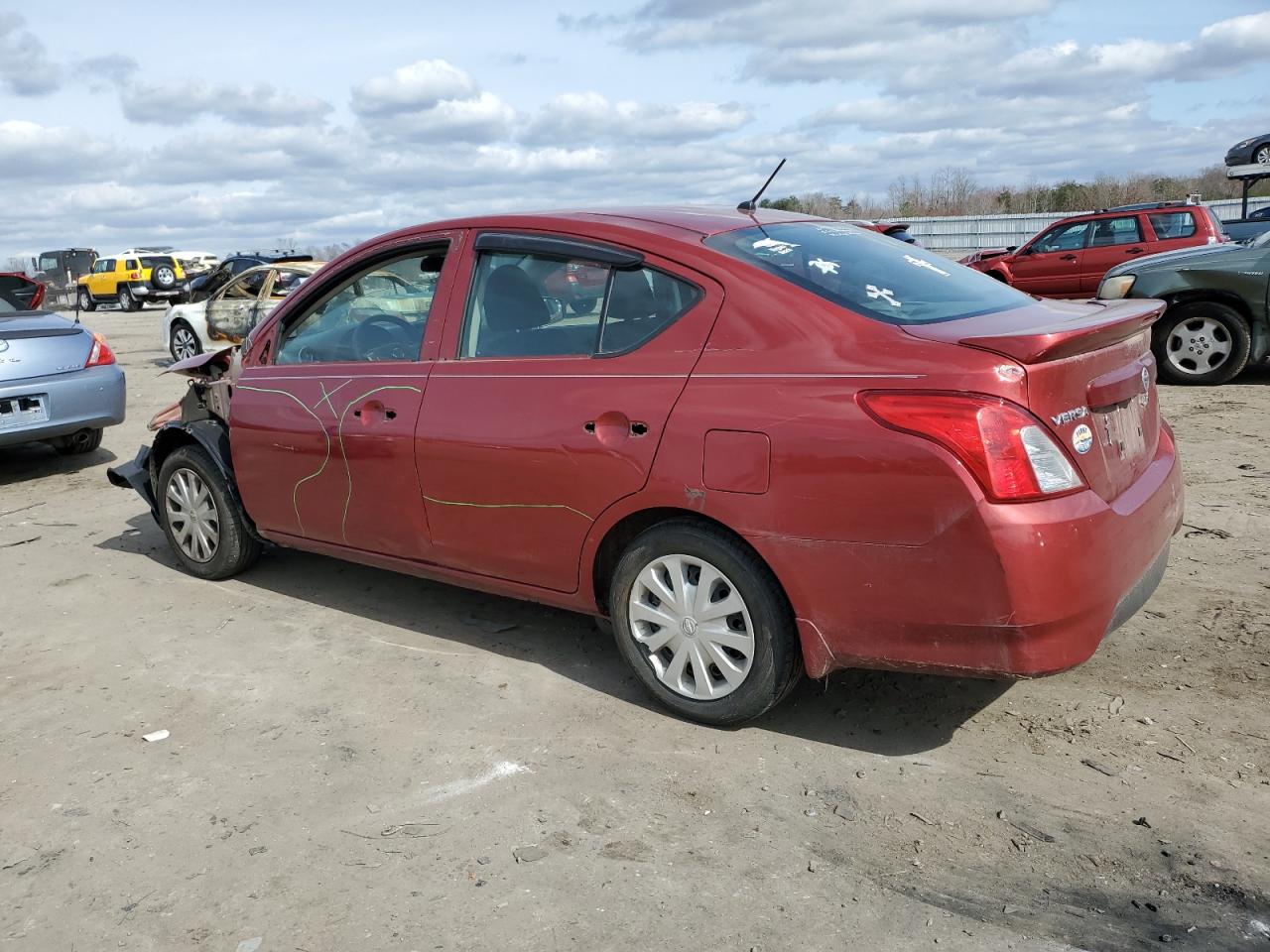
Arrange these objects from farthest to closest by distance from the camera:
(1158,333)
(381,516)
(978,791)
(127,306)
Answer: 1. (127,306)
2. (1158,333)
3. (381,516)
4. (978,791)

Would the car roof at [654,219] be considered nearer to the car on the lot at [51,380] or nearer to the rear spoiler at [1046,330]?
the rear spoiler at [1046,330]

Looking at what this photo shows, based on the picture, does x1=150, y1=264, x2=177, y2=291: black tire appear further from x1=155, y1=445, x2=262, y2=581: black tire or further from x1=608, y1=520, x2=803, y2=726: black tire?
x1=608, y1=520, x2=803, y2=726: black tire

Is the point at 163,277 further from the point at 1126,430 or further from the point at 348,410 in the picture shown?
the point at 1126,430

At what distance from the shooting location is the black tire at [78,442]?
9.58m

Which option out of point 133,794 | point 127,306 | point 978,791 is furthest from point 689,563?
point 127,306

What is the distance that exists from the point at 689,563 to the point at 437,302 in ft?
5.21

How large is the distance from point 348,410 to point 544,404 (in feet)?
3.65

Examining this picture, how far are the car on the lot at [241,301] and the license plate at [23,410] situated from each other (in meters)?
6.38

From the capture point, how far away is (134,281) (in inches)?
1391

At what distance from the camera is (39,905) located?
3.00 m

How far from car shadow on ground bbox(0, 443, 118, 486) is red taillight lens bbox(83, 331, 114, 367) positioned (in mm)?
911

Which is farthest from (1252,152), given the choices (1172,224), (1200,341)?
(1200,341)

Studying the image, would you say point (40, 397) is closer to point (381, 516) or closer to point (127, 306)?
point (381, 516)

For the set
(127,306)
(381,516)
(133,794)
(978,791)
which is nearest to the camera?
(978,791)
